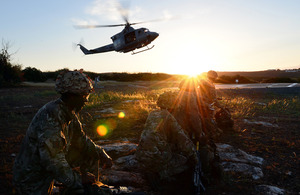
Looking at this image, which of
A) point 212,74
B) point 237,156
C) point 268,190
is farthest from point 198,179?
point 212,74

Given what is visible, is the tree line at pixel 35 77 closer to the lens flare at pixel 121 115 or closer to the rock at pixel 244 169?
the lens flare at pixel 121 115

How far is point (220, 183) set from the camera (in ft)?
15.2

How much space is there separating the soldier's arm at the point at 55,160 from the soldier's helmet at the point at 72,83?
0.49m

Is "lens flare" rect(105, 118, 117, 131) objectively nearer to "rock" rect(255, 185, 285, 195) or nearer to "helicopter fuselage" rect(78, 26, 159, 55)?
"rock" rect(255, 185, 285, 195)

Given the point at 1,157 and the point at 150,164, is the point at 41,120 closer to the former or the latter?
the point at 150,164

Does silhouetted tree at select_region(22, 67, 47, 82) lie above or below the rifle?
above

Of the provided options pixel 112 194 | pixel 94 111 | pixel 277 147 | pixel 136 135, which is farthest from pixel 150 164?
pixel 94 111

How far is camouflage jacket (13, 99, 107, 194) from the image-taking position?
7.17ft

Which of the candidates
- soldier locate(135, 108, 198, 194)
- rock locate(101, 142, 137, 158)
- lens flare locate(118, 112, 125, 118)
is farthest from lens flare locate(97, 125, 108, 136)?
soldier locate(135, 108, 198, 194)

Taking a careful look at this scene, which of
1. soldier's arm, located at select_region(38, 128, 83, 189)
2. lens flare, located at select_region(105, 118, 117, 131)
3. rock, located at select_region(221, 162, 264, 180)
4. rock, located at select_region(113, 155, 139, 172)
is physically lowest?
rock, located at select_region(221, 162, 264, 180)

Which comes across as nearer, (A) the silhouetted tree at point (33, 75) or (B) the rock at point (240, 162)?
(B) the rock at point (240, 162)

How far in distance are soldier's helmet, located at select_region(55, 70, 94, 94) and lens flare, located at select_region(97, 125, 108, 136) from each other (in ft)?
19.0

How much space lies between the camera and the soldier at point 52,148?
219 cm

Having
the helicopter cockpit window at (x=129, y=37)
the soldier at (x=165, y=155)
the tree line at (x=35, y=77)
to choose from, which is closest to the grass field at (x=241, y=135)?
the soldier at (x=165, y=155)
